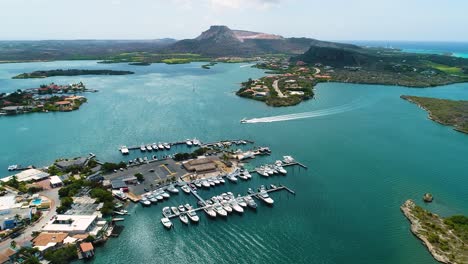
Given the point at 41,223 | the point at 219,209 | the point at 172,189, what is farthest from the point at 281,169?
the point at 41,223

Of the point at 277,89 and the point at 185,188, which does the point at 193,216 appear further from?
the point at 277,89

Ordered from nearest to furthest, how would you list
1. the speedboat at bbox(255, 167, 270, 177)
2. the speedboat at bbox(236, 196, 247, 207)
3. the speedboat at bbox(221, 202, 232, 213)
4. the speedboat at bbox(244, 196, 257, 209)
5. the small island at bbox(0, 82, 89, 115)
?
the speedboat at bbox(221, 202, 232, 213) → the speedboat at bbox(244, 196, 257, 209) → the speedboat at bbox(236, 196, 247, 207) → the speedboat at bbox(255, 167, 270, 177) → the small island at bbox(0, 82, 89, 115)

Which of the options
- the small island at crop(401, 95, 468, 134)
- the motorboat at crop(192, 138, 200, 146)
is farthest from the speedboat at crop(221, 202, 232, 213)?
the small island at crop(401, 95, 468, 134)

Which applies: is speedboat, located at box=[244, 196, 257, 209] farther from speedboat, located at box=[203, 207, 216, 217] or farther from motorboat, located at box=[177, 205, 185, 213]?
motorboat, located at box=[177, 205, 185, 213]

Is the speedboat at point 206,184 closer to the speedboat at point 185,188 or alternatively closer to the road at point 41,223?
the speedboat at point 185,188

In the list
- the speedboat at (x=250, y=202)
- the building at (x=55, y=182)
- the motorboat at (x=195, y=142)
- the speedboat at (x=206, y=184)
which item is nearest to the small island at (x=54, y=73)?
the motorboat at (x=195, y=142)

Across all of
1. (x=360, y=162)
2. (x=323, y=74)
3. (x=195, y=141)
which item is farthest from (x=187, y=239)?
(x=323, y=74)
